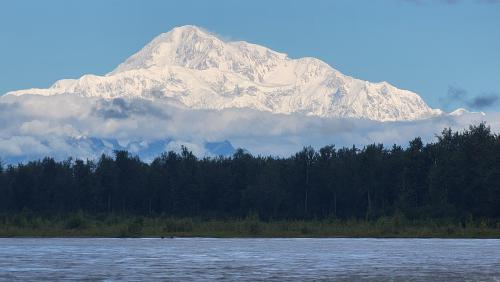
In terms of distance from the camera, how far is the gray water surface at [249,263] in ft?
150

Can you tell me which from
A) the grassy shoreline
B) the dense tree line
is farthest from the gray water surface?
the dense tree line

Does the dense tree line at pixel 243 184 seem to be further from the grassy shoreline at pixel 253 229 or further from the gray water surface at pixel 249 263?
the gray water surface at pixel 249 263

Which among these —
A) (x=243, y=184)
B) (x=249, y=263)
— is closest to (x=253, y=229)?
(x=249, y=263)

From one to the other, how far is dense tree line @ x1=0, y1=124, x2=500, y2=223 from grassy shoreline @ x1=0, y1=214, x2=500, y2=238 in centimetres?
2521

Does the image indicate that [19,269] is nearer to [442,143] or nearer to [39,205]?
[442,143]

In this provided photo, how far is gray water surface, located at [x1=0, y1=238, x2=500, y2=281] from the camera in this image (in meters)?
45.8

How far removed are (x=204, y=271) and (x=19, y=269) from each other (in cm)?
861

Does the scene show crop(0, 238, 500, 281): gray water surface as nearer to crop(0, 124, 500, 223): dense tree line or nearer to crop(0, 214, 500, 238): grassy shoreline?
crop(0, 214, 500, 238): grassy shoreline

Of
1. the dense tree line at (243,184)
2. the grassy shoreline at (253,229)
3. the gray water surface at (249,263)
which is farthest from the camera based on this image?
the dense tree line at (243,184)

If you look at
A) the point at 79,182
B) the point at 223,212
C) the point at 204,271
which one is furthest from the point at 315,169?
the point at 204,271

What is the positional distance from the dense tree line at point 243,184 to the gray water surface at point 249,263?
215 ft

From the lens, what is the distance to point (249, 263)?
54.3 m

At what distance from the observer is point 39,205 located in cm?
16562

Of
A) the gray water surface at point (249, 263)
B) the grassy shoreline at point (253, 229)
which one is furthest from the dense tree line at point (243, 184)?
the gray water surface at point (249, 263)
